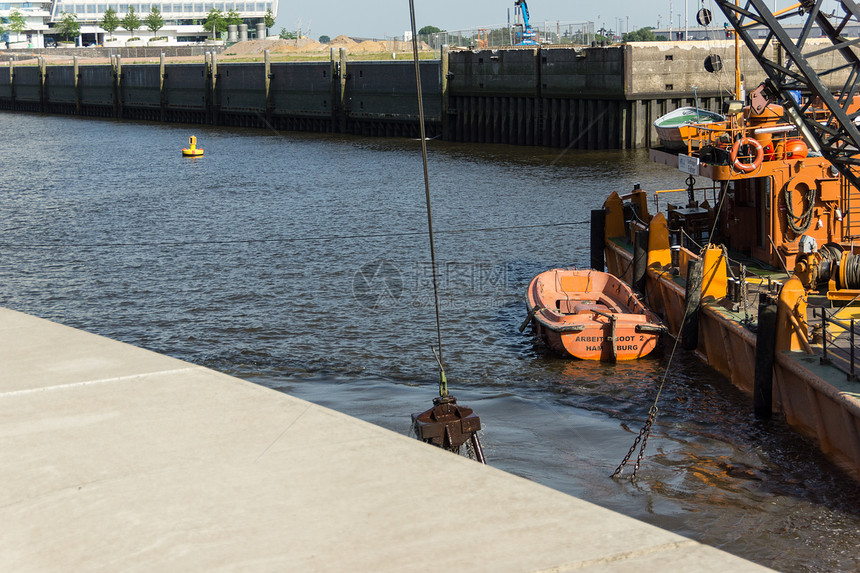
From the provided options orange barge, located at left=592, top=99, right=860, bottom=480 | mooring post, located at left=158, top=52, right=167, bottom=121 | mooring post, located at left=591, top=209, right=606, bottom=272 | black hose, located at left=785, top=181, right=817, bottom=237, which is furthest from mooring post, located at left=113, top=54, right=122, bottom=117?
black hose, located at left=785, top=181, right=817, bottom=237

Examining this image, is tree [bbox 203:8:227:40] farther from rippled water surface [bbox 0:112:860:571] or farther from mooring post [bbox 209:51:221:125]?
rippled water surface [bbox 0:112:860:571]

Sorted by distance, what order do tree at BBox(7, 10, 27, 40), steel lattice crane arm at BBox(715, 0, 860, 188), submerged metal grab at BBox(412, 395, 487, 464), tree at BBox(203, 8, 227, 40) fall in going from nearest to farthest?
submerged metal grab at BBox(412, 395, 487, 464) → steel lattice crane arm at BBox(715, 0, 860, 188) → tree at BBox(203, 8, 227, 40) → tree at BBox(7, 10, 27, 40)

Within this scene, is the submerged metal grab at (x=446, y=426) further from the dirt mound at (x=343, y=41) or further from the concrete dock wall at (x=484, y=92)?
the dirt mound at (x=343, y=41)

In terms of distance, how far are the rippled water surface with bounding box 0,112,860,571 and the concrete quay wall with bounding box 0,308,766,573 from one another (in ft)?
1.56

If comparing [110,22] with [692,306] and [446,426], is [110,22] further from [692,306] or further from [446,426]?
[446,426]

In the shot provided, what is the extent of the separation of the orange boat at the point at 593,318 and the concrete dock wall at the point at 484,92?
24004 mm

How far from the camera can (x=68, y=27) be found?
187m

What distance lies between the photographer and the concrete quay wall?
15.1 feet

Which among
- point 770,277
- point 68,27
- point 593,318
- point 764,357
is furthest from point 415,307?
point 68,27

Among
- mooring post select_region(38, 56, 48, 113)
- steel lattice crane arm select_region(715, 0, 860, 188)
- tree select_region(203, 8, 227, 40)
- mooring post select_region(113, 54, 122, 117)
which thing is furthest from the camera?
tree select_region(203, 8, 227, 40)

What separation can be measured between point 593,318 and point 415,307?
18.2ft

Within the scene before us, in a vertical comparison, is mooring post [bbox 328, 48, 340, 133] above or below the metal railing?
above

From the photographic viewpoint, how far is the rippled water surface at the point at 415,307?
39.8 feet

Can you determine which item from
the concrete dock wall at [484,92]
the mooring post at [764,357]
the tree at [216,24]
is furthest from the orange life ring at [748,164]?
the tree at [216,24]
